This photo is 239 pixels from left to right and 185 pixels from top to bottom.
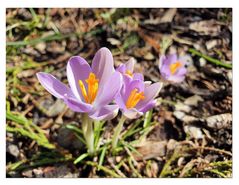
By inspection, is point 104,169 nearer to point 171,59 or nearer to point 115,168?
point 115,168

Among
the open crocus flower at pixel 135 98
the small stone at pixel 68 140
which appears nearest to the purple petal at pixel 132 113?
the open crocus flower at pixel 135 98

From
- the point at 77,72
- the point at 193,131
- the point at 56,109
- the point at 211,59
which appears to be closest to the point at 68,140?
the point at 56,109

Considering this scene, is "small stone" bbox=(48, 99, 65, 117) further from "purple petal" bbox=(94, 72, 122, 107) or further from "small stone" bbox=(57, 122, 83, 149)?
"purple petal" bbox=(94, 72, 122, 107)

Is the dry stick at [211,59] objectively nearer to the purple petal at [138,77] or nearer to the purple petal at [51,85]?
the purple petal at [138,77]

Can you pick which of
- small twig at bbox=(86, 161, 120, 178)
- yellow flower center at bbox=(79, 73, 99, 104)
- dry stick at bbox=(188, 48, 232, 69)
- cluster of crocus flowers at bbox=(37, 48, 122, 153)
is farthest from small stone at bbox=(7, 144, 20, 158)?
dry stick at bbox=(188, 48, 232, 69)

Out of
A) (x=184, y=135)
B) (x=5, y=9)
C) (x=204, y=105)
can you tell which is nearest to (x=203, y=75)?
(x=204, y=105)
